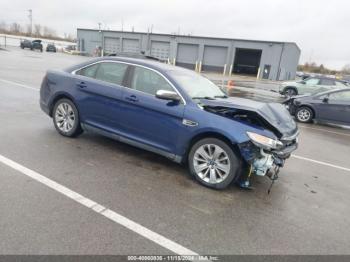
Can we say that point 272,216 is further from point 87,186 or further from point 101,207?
point 87,186

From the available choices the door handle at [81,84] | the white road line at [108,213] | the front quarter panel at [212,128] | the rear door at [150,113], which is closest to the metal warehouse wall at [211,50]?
the door handle at [81,84]

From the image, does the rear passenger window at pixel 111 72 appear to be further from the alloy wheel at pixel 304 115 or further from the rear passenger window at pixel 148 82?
the alloy wheel at pixel 304 115

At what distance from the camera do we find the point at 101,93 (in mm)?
5344

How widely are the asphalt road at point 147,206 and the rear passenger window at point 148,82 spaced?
122 cm

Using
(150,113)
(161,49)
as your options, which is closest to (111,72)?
(150,113)

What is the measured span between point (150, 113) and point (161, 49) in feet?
158

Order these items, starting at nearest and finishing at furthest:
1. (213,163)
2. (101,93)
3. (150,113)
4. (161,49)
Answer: (213,163) → (150,113) → (101,93) → (161,49)

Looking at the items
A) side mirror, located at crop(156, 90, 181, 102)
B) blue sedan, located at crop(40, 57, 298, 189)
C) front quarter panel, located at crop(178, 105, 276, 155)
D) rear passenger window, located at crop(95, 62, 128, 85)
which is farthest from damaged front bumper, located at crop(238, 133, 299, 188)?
rear passenger window, located at crop(95, 62, 128, 85)

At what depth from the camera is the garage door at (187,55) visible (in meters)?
48.7

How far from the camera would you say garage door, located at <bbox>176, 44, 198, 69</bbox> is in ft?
160

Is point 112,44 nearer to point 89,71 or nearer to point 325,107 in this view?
point 325,107

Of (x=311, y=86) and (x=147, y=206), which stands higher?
(x=311, y=86)

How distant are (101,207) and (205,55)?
46.7 m

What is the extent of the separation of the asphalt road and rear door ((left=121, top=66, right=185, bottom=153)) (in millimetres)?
479
